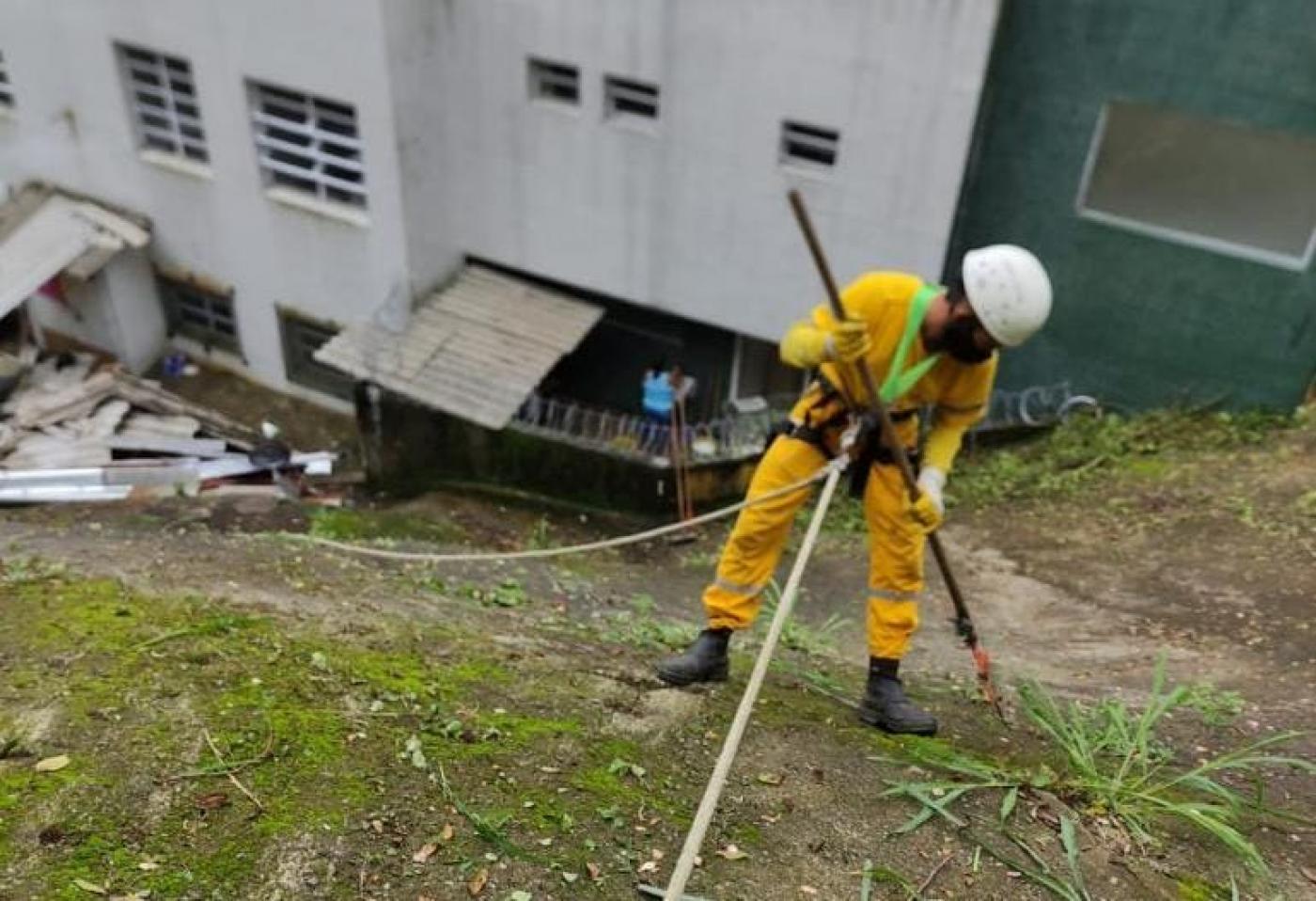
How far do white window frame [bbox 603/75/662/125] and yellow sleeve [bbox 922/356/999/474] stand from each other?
22.6ft

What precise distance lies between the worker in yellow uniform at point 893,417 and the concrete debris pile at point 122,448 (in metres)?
8.51

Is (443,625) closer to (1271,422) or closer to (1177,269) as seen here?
(1177,269)

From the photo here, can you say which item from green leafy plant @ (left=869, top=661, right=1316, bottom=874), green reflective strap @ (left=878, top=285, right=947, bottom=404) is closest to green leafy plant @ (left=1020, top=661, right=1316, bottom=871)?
green leafy plant @ (left=869, top=661, right=1316, bottom=874)

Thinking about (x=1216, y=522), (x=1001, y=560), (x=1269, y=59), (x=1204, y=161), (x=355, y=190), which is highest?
(x=1269, y=59)

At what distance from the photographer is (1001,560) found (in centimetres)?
875

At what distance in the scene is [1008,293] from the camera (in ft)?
13.3

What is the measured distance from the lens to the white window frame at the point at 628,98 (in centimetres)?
1056

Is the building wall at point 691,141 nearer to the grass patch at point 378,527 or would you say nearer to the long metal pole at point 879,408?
the grass patch at point 378,527

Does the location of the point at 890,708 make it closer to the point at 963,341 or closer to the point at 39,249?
the point at 963,341

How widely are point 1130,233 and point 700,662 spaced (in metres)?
7.11

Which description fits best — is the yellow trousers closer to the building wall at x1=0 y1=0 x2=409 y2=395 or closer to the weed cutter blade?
the weed cutter blade

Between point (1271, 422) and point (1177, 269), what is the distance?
1.85 m

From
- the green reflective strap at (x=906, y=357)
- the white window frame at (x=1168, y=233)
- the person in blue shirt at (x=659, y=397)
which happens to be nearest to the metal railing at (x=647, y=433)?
the person in blue shirt at (x=659, y=397)

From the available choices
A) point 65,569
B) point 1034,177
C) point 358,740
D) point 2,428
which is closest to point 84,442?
point 2,428
